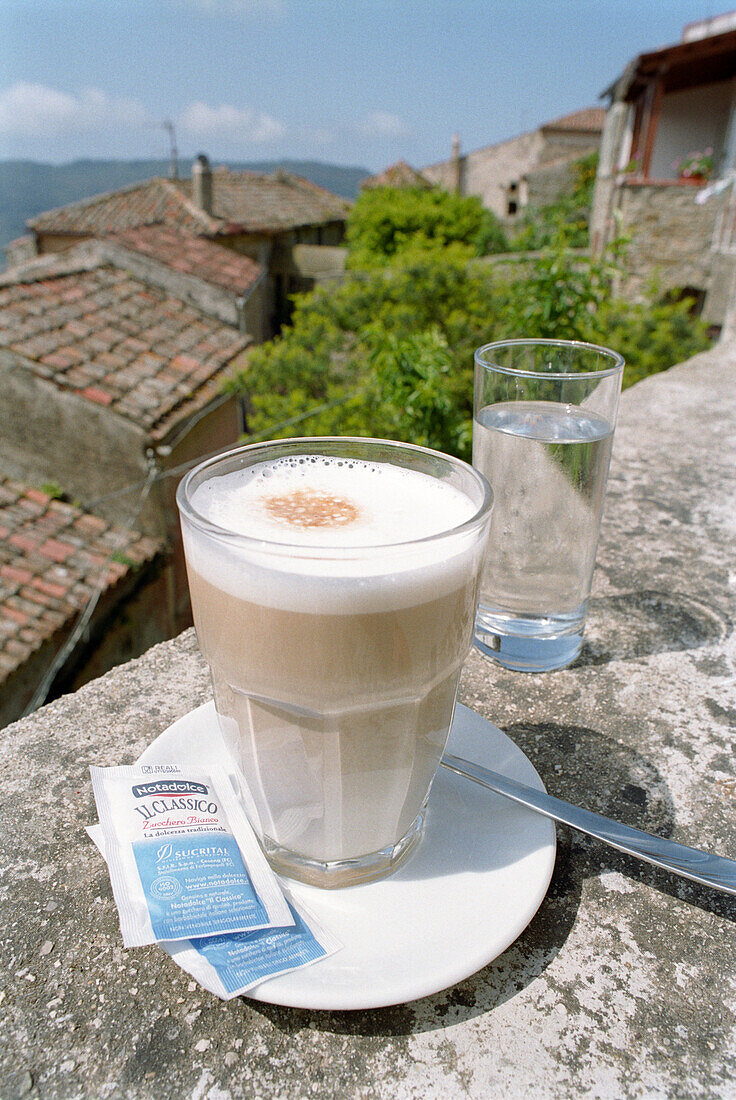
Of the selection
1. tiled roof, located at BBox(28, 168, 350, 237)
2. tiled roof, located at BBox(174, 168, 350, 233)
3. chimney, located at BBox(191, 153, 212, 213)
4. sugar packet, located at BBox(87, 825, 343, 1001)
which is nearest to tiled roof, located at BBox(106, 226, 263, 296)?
tiled roof, located at BBox(28, 168, 350, 237)

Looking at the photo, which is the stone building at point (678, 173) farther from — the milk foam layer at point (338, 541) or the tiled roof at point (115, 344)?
the milk foam layer at point (338, 541)

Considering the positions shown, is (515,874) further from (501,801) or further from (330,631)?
(330,631)

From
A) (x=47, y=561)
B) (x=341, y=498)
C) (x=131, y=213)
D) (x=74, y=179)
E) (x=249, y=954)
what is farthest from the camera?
(x=74, y=179)

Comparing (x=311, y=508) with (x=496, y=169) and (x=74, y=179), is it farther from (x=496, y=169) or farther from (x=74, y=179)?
(x=74, y=179)

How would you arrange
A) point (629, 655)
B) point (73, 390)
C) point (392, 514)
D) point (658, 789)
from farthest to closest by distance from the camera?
point (73, 390) → point (629, 655) → point (658, 789) → point (392, 514)

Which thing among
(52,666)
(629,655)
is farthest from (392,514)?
(52,666)

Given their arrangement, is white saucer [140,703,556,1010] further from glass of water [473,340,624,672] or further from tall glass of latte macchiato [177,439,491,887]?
glass of water [473,340,624,672]

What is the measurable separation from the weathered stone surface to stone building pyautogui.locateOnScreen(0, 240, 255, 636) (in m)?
8.51

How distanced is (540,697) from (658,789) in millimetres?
228

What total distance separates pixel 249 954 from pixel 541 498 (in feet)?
2.51

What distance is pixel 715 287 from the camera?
12.5m

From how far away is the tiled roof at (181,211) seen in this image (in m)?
19.0

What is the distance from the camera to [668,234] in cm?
1323

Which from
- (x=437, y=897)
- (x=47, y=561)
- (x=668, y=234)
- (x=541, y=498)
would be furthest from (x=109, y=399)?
(x=668, y=234)
